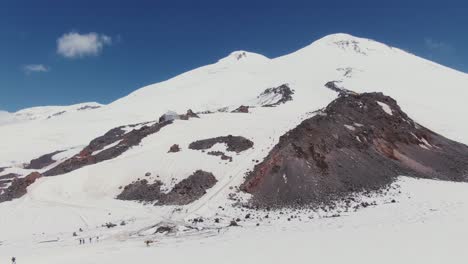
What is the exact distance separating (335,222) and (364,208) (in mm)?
5374

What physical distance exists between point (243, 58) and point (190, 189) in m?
160

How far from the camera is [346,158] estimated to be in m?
36.1

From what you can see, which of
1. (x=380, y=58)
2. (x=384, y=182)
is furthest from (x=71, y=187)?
(x=380, y=58)

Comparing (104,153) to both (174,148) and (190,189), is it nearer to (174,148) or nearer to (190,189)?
(174,148)

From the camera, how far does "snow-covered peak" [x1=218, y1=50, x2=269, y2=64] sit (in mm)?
187425

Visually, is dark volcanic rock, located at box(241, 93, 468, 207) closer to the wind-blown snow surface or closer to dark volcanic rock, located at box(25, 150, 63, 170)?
the wind-blown snow surface

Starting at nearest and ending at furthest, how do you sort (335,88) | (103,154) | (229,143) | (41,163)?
(229,143) < (103,154) < (41,163) < (335,88)

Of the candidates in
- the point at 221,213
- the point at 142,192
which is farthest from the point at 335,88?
the point at 221,213

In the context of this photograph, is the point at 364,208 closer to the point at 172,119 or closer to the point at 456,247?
the point at 456,247

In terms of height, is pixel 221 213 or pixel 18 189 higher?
pixel 18 189

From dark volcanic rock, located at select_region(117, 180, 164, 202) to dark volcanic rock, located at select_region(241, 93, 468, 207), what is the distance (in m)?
7.01

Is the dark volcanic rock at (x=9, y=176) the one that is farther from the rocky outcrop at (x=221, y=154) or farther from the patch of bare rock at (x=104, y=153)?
the rocky outcrop at (x=221, y=154)

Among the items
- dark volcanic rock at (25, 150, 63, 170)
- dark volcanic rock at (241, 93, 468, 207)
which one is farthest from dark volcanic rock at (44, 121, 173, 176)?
dark volcanic rock at (25, 150, 63, 170)

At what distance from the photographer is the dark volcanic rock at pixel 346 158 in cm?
3222
